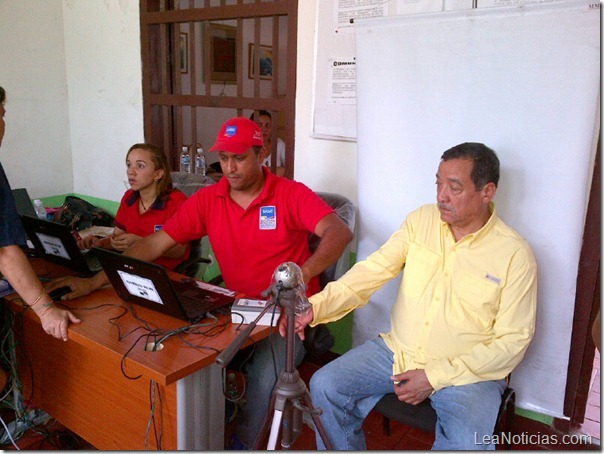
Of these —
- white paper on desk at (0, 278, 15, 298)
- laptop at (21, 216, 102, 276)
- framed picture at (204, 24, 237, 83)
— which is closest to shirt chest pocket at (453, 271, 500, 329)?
laptop at (21, 216, 102, 276)

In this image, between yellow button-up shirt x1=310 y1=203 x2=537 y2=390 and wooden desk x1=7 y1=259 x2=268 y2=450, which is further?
yellow button-up shirt x1=310 y1=203 x2=537 y2=390

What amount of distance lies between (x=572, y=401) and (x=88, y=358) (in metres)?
1.92

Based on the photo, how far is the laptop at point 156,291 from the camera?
61.6 inches

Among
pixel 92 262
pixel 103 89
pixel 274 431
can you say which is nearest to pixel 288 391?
pixel 274 431

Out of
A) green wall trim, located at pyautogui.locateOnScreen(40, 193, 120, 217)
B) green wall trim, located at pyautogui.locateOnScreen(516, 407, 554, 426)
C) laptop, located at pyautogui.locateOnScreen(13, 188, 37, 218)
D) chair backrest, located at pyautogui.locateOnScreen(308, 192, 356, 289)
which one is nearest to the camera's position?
green wall trim, located at pyautogui.locateOnScreen(516, 407, 554, 426)

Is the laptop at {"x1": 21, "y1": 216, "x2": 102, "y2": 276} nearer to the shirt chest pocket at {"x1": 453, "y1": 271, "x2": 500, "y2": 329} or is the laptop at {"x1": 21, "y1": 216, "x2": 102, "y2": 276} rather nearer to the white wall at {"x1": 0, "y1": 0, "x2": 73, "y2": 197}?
the shirt chest pocket at {"x1": 453, "y1": 271, "x2": 500, "y2": 329}

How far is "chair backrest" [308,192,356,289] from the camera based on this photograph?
7.47 ft

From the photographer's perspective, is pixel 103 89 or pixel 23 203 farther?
pixel 103 89

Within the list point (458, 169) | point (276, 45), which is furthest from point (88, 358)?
point (276, 45)

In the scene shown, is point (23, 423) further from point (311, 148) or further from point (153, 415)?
point (311, 148)

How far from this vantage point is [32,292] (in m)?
1.69

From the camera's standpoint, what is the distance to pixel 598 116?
179 centimetres

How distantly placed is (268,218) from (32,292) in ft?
2.94

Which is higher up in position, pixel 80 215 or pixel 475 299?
pixel 475 299
